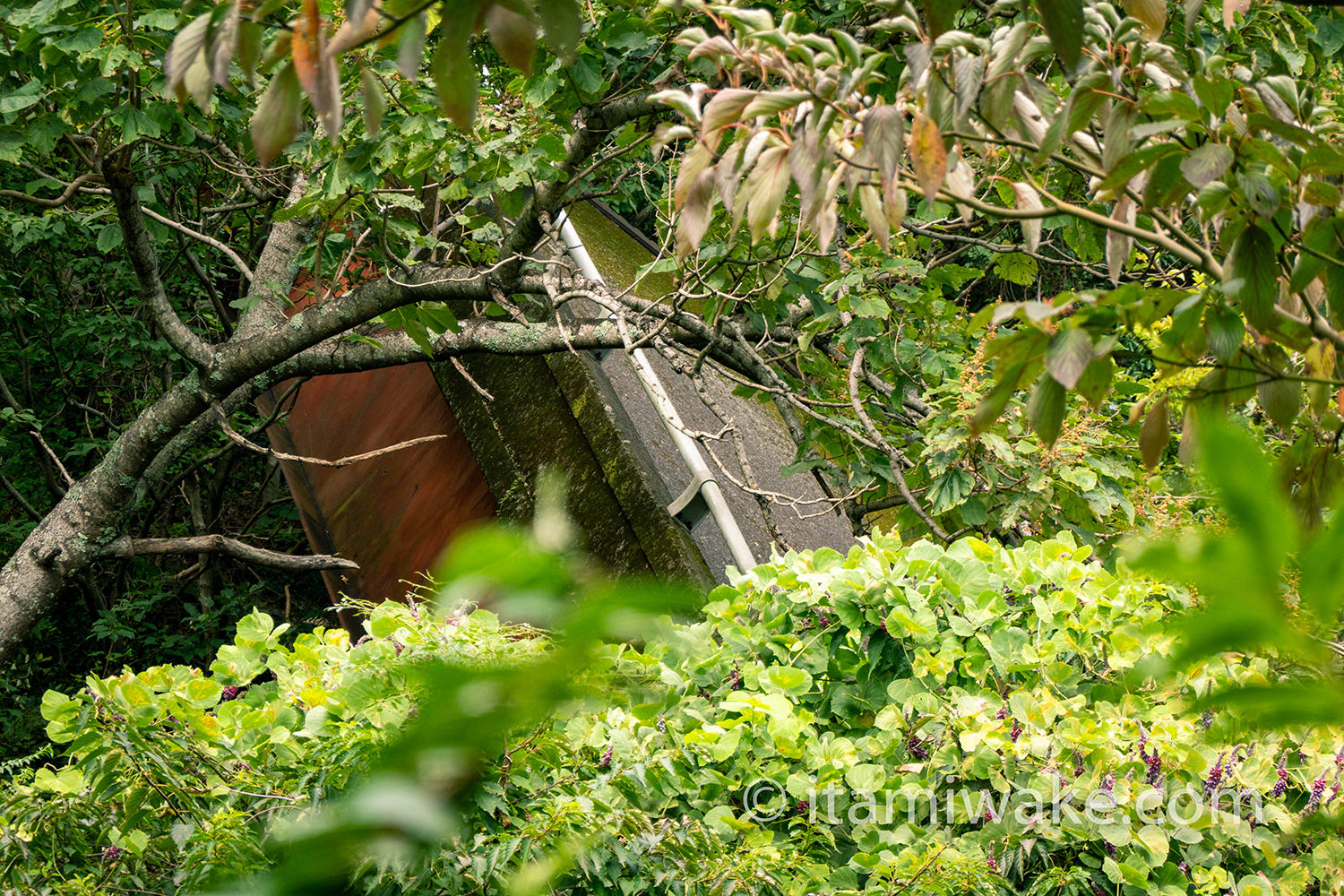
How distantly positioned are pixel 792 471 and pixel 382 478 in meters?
2.44

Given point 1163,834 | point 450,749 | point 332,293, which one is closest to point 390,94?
point 332,293

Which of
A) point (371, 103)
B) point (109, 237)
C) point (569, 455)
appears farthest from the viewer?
point (109, 237)

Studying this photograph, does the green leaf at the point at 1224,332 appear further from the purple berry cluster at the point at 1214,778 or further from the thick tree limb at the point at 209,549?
the thick tree limb at the point at 209,549

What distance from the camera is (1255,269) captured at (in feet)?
4.35

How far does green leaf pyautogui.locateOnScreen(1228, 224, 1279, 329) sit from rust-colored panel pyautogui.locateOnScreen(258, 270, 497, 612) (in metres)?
3.77

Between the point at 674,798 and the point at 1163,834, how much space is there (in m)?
0.95

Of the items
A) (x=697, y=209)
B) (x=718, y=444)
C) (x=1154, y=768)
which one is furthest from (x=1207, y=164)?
(x=718, y=444)

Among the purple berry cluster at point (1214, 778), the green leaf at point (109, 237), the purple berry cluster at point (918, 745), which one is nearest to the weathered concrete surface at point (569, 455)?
the purple berry cluster at point (918, 745)

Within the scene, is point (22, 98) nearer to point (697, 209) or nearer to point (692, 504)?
point (692, 504)

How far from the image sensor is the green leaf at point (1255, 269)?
1.32m

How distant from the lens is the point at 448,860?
1709 millimetres

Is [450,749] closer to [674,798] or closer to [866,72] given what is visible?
[866,72]

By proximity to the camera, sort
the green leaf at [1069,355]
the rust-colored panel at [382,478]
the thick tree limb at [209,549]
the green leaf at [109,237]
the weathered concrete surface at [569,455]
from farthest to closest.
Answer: the rust-colored panel at [382,478] < the green leaf at [109,237] < the thick tree limb at [209,549] < the weathered concrete surface at [569,455] < the green leaf at [1069,355]

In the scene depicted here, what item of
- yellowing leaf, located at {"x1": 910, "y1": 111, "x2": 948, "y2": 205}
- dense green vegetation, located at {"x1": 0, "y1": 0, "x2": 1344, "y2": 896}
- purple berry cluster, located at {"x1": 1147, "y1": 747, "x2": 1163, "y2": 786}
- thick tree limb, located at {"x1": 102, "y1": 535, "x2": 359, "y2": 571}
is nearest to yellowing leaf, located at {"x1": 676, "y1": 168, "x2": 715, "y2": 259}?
dense green vegetation, located at {"x1": 0, "y1": 0, "x2": 1344, "y2": 896}
